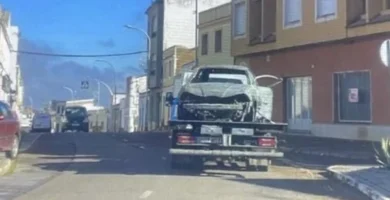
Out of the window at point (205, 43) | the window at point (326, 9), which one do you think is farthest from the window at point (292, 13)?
the window at point (205, 43)

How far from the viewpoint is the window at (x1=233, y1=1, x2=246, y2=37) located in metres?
40.0

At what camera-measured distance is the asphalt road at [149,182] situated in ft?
43.9

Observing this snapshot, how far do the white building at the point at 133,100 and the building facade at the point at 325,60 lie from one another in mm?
44745

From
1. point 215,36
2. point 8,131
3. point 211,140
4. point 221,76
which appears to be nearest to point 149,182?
point 211,140

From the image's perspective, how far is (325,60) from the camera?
31641mm

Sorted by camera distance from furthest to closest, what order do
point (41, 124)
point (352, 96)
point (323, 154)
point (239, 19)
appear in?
1. point (41, 124)
2. point (239, 19)
3. point (352, 96)
4. point (323, 154)

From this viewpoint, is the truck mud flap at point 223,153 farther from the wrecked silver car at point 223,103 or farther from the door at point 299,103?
the door at point 299,103

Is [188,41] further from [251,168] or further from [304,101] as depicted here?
[251,168]

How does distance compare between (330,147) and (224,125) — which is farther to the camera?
(330,147)

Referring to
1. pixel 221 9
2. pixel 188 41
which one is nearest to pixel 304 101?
pixel 221 9

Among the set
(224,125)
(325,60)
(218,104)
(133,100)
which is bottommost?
(224,125)

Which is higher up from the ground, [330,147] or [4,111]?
[4,111]

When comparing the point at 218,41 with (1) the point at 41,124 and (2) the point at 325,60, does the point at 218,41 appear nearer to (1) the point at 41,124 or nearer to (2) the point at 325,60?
(2) the point at 325,60

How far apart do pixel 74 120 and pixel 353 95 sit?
98.3 feet
